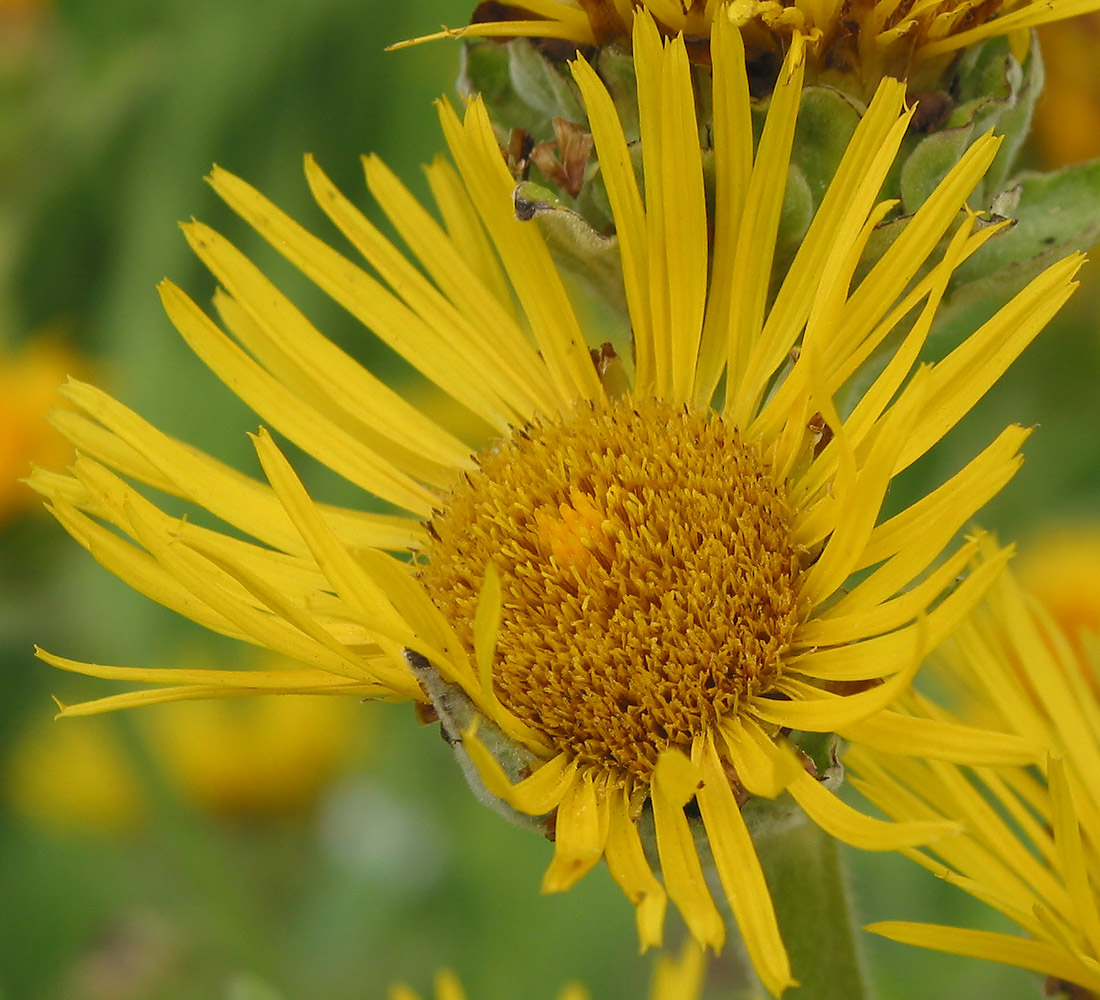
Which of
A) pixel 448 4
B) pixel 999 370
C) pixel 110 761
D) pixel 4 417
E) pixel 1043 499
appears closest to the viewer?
pixel 999 370

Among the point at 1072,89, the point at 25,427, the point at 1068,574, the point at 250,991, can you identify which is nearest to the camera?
the point at 250,991

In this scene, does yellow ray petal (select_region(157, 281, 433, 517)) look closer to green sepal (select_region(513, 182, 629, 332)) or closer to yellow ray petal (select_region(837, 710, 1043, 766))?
green sepal (select_region(513, 182, 629, 332))

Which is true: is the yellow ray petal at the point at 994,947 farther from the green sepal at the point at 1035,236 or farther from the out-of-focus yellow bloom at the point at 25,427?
the out-of-focus yellow bloom at the point at 25,427

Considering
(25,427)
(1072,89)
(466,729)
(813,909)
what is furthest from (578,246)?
(25,427)

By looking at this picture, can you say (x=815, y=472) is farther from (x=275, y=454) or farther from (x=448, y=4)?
(x=448, y=4)

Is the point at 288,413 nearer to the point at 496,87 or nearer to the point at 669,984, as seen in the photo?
the point at 496,87

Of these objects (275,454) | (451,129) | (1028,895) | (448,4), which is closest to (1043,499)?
(448,4)

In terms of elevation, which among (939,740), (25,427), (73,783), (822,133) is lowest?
(73,783)
